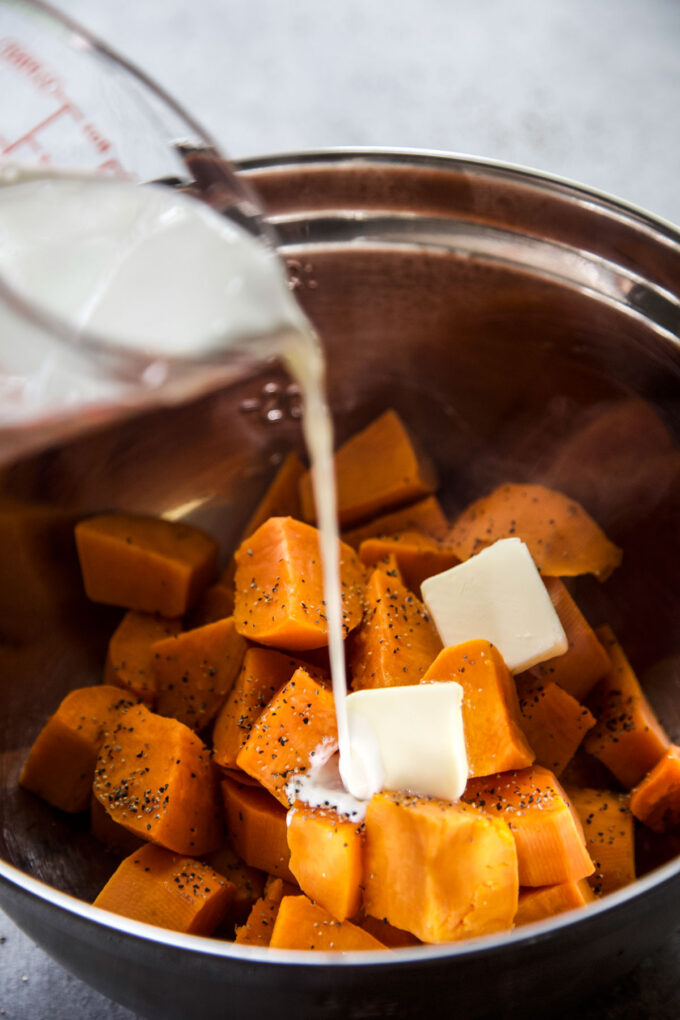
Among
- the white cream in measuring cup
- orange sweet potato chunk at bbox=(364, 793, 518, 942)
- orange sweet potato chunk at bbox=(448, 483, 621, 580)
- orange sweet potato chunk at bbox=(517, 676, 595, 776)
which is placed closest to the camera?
the white cream in measuring cup

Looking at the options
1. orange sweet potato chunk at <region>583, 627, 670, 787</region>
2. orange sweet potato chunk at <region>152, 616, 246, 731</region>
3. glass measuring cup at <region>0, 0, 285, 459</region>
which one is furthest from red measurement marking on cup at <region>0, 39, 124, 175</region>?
orange sweet potato chunk at <region>583, 627, 670, 787</region>

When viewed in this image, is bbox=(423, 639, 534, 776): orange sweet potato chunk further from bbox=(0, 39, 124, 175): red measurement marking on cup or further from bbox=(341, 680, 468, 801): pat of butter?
bbox=(0, 39, 124, 175): red measurement marking on cup

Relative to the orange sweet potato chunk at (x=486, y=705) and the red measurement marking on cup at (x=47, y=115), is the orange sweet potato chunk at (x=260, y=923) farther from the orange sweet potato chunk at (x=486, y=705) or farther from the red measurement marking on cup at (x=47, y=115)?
the red measurement marking on cup at (x=47, y=115)

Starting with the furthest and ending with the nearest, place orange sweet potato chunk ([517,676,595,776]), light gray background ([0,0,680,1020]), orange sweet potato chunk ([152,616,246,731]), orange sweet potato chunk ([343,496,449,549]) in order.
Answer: light gray background ([0,0,680,1020]), orange sweet potato chunk ([343,496,449,549]), orange sweet potato chunk ([152,616,246,731]), orange sweet potato chunk ([517,676,595,776])

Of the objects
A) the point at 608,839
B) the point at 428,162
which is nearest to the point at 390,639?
the point at 608,839

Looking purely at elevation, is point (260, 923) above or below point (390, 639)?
below

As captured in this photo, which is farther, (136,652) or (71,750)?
(136,652)

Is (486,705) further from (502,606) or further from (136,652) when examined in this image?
(136,652)
